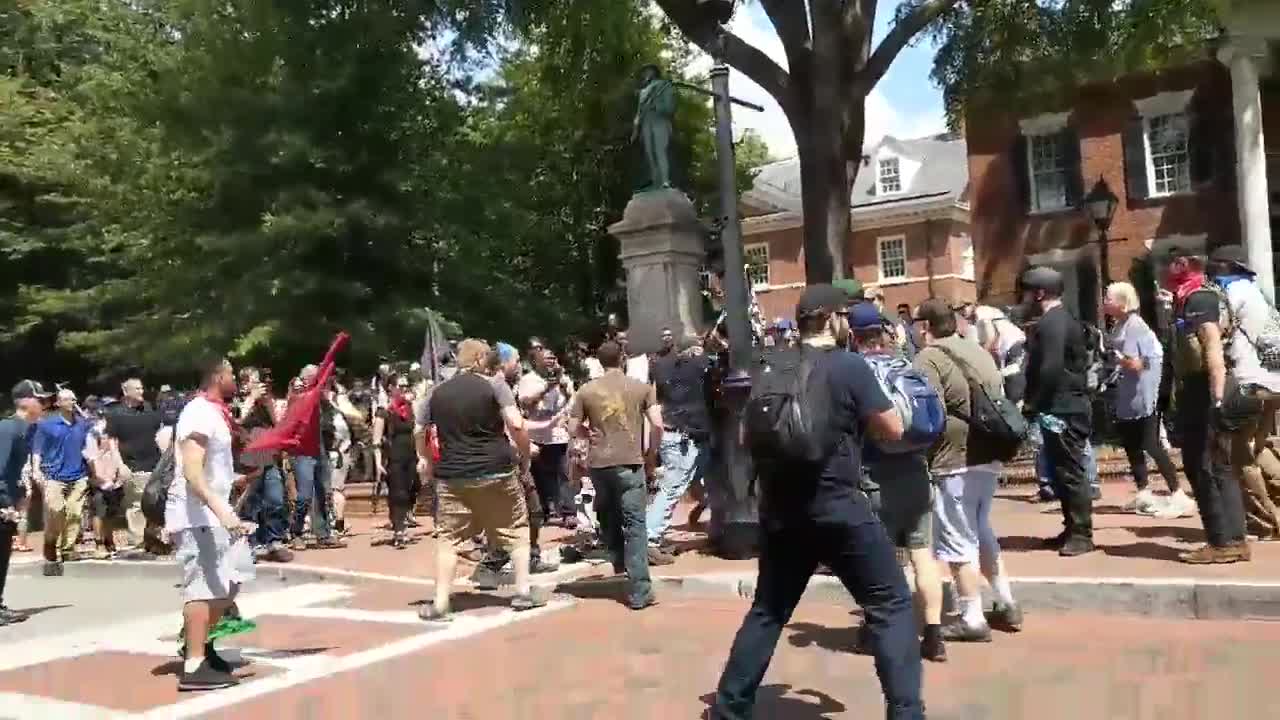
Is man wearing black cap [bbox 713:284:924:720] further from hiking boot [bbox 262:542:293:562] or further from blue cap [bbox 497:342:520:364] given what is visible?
hiking boot [bbox 262:542:293:562]

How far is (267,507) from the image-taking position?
11680 millimetres

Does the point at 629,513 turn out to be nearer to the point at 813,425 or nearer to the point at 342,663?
the point at 342,663

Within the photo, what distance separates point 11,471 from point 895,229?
38.2m

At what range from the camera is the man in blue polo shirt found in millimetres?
12359

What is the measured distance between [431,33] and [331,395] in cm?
682

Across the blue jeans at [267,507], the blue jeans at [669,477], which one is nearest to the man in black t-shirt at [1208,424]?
the blue jeans at [669,477]

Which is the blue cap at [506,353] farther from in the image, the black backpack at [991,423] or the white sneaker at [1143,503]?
the white sneaker at [1143,503]

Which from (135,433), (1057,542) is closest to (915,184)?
(135,433)

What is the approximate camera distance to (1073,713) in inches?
198

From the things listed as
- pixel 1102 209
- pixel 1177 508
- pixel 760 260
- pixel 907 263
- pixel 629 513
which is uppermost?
pixel 760 260

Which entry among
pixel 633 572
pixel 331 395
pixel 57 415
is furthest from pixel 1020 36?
pixel 57 415

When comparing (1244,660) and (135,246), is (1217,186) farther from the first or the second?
(135,246)

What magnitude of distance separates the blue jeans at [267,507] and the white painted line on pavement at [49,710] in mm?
5125

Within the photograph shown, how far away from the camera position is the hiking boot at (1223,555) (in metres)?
7.30
